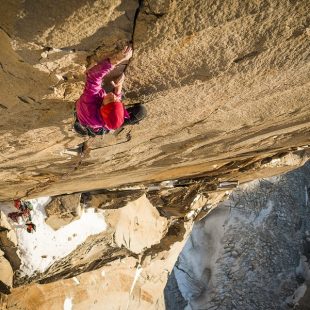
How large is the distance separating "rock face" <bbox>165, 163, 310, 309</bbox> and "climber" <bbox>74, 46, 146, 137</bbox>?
6.61 m

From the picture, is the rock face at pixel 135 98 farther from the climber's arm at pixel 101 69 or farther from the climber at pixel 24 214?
the climber at pixel 24 214

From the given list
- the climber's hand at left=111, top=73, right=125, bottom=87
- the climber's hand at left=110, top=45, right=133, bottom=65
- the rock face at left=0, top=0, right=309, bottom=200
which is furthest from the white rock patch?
the climber's hand at left=110, top=45, right=133, bottom=65

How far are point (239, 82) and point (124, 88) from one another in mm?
563

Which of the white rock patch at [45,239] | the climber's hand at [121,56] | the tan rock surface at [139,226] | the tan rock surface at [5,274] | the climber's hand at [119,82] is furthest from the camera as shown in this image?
the tan rock surface at [139,226]

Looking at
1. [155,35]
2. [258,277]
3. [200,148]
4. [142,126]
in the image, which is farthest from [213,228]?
[155,35]

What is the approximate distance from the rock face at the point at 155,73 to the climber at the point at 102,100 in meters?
0.05

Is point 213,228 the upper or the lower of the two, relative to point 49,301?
upper

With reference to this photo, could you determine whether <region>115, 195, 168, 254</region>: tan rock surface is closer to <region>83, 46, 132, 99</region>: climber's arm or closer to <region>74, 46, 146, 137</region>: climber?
<region>74, 46, 146, 137</region>: climber

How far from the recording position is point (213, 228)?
855 cm

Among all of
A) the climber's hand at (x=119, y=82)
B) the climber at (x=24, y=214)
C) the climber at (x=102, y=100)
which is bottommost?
the climber at (x=102, y=100)

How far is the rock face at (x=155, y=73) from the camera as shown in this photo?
1.25m

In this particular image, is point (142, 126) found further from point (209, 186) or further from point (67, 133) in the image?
point (209, 186)

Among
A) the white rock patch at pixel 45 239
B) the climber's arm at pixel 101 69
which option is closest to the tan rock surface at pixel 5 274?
the white rock patch at pixel 45 239

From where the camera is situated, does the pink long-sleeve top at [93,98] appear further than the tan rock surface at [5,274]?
No
